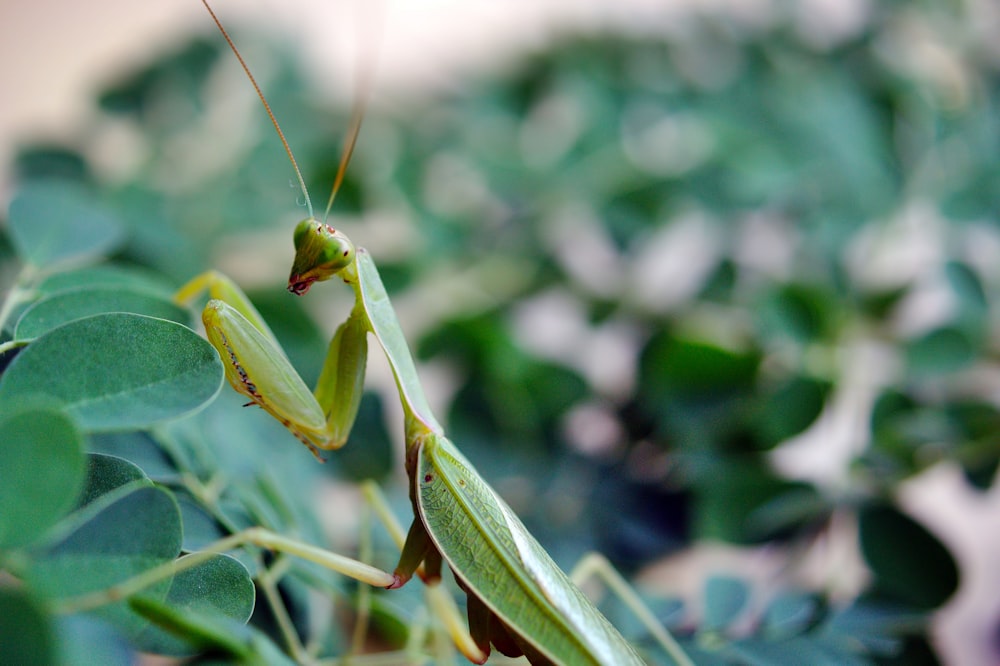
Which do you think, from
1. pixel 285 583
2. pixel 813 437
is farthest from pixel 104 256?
pixel 813 437

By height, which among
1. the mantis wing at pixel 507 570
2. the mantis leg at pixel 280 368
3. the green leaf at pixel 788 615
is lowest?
the green leaf at pixel 788 615

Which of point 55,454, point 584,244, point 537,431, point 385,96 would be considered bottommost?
point 537,431

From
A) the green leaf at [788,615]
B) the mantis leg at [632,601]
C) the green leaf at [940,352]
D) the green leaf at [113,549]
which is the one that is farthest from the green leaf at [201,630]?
the green leaf at [940,352]

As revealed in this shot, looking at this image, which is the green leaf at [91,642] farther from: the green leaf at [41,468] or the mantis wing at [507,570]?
the mantis wing at [507,570]

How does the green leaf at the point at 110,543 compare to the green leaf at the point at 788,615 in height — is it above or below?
above

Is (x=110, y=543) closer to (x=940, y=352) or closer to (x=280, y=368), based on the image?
(x=280, y=368)

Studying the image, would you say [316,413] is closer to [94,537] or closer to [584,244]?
[94,537]
